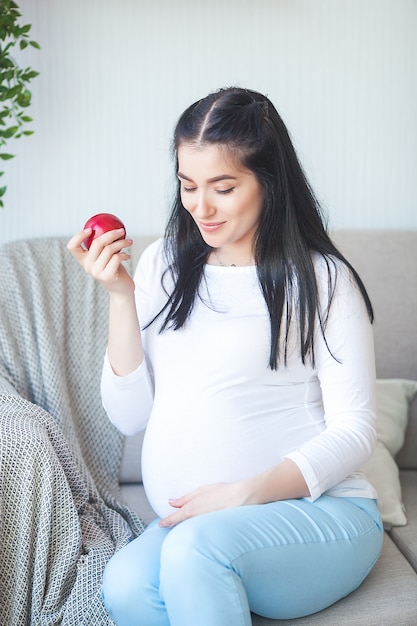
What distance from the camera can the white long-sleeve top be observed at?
1368 mm

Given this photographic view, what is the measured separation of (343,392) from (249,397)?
0.16m

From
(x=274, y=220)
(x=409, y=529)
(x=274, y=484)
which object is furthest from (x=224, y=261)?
(x=409, y=529)

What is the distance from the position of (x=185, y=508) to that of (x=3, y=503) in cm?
31

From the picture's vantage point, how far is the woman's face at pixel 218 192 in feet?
4.31

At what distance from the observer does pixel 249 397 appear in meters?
1.40

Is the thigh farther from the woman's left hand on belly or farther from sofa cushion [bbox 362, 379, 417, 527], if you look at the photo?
sofa cushion [bbox 362, 379, 417, 527]

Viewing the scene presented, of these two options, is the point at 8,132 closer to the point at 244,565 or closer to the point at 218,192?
the point at 218,192

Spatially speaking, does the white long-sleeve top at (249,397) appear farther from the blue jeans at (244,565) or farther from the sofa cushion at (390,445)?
the sofa cushion at (390,445)

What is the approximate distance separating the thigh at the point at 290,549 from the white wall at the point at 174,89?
41.9 inches

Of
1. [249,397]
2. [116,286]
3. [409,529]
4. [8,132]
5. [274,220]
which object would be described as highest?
[8,132]

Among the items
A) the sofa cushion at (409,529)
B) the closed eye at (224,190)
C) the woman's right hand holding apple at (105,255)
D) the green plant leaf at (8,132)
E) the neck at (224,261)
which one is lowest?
the sofa cushion at (409,529)

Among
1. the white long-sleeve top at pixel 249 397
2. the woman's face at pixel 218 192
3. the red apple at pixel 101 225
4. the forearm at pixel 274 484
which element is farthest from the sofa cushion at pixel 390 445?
the red apple at pixel 101 225

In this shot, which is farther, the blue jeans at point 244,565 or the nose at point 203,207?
the nose at point 203,207

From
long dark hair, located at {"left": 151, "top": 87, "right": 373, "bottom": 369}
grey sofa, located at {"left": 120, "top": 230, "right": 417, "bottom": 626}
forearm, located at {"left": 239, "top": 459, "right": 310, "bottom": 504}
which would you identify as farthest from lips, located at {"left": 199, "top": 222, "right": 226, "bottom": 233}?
grey sofa, located at {"left": 120, "top": 230, "right": 417, "bottom": 626}
